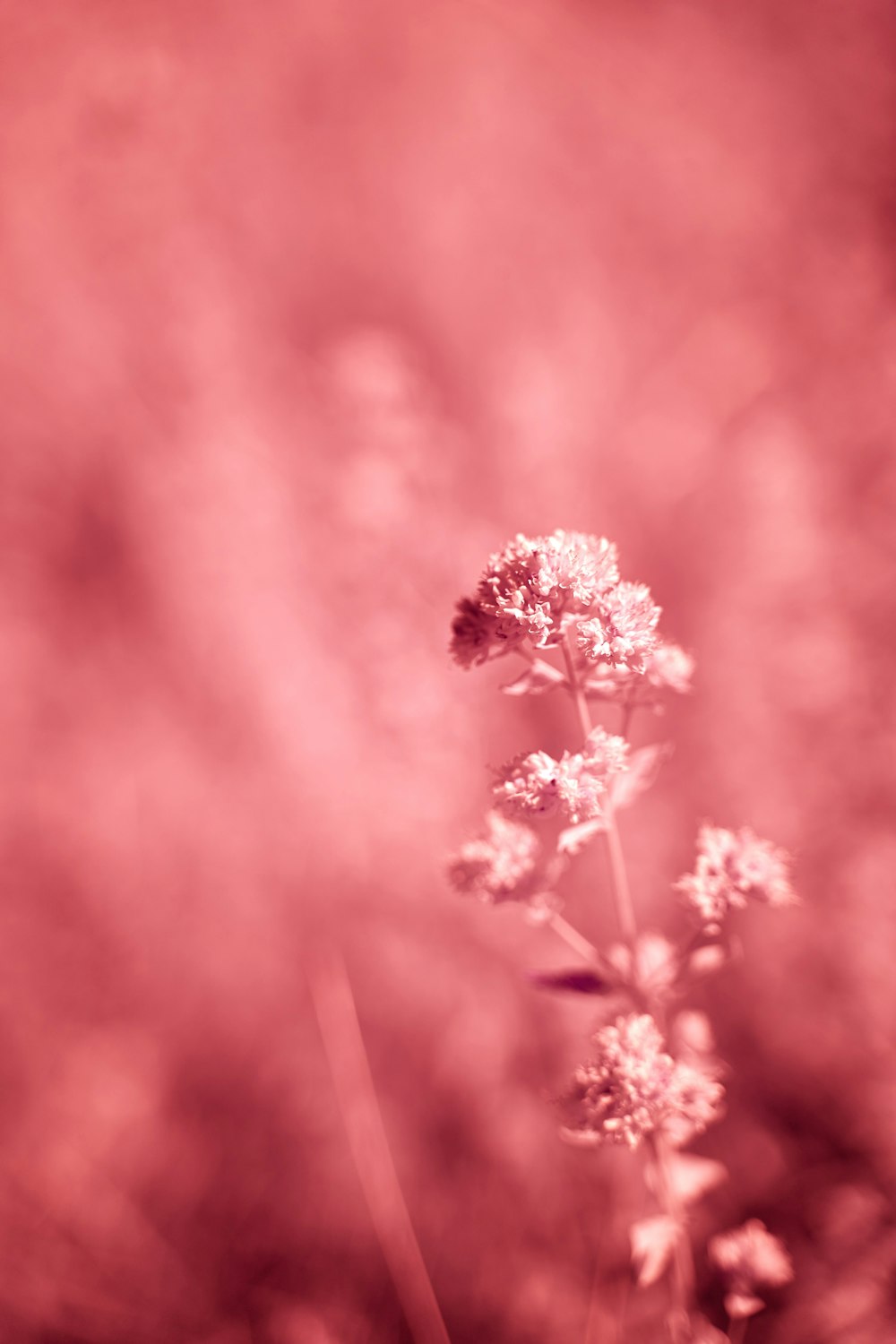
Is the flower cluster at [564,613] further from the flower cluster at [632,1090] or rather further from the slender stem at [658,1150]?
the flower cluster at [632,1090]

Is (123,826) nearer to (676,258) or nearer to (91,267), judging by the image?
(91,267)

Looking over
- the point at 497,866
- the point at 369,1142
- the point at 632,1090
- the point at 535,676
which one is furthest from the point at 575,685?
the point at 369,1142

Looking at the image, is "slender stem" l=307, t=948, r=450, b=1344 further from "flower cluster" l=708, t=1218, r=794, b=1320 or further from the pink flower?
the pink flower

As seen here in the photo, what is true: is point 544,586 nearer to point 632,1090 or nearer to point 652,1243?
point 632,1090

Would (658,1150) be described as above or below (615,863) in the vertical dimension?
below

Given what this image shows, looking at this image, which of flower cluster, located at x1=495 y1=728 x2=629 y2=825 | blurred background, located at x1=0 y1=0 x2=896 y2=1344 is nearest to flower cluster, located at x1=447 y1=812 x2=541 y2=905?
flower cluster, located at x1=495 y1=728 x2=629 y2=825
